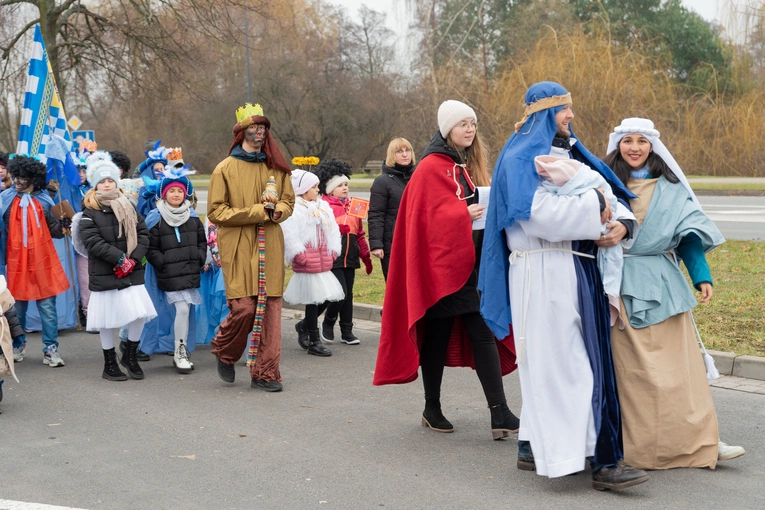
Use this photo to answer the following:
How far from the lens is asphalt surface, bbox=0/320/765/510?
15.3ft

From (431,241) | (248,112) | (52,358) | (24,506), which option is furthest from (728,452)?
(52,358)

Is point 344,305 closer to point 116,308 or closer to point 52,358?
point 116,308

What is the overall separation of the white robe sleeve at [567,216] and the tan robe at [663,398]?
0.53 metres

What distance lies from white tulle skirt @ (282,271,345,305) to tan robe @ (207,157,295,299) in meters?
1.37

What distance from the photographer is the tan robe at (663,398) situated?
4.78 m

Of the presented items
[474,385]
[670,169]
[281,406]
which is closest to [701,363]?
[670,169]

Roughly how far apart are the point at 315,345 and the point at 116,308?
1.83 m

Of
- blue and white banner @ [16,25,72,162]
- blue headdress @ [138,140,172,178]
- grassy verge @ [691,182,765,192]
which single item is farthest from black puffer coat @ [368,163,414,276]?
grassy verge @ [691,182,765,192]

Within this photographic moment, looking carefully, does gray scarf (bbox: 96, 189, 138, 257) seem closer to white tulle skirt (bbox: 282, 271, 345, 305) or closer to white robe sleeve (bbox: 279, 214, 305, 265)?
white robe sleeve (bbox: 279, 214, 305, 265)

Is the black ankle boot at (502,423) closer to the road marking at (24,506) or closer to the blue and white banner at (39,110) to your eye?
the road marking at (24,506)

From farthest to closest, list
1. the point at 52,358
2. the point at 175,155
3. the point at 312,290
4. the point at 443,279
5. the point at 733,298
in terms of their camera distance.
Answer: the point at 733,298, the point at 175,155, the point at 312,290, the point at 52,358, the point at 443,279

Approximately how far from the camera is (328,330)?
9102mm

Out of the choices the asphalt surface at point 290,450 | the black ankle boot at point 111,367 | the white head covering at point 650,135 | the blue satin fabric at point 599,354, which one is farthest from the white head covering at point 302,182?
the blue satin fabric at point 599,354

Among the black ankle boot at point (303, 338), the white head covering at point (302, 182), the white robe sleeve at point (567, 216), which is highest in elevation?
the white head covering at point (302, 182)
